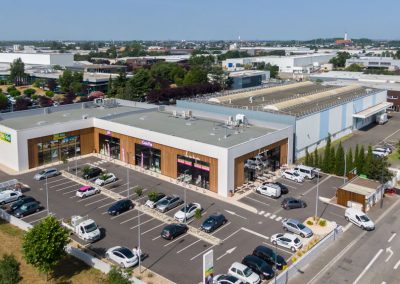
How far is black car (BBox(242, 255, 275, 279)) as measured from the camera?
18359 mm

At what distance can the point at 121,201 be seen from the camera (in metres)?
25.5

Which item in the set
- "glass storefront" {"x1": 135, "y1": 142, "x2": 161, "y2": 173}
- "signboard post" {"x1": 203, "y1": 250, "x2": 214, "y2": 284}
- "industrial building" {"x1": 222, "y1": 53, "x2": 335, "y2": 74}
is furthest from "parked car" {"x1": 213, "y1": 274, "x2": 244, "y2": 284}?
"industrial building" {"x1": 222, "y1": 53, "x2": 335, "y2": 74}

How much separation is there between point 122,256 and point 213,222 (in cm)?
584

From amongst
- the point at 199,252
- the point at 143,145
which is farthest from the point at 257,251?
the point at 143,145

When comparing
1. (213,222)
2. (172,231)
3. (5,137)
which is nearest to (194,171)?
(213,222)

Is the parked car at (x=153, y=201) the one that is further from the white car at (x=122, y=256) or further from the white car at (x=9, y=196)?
the white car at (x=9, y=196)

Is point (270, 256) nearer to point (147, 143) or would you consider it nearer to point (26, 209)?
point (26, 209)

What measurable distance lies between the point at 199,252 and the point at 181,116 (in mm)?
21014

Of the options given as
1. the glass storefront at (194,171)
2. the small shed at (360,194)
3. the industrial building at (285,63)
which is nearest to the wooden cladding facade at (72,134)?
the glass storefront at (194,171)

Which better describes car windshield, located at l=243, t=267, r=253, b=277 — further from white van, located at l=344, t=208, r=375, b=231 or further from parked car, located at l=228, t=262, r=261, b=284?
white van, located at l=344, t=208, r=375, b=231

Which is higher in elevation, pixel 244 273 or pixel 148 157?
pixel 148 157

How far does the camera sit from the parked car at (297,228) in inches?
878

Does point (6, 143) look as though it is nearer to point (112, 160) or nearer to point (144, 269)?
point (112, 160)

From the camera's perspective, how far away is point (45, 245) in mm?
17578
